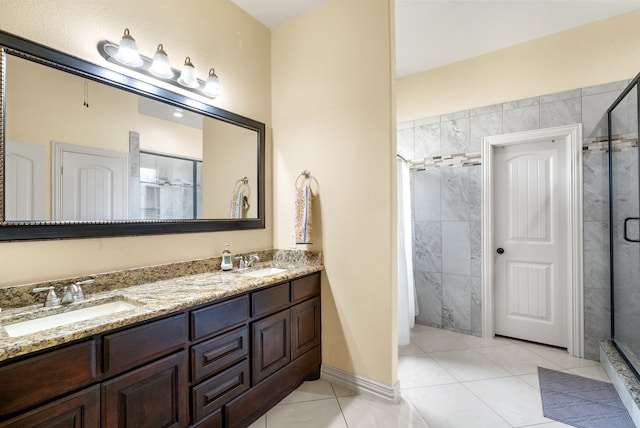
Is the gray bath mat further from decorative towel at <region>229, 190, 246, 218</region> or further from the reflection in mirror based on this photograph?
the reflection in mirror

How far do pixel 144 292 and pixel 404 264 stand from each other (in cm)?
214

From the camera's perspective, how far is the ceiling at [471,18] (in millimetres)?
2430

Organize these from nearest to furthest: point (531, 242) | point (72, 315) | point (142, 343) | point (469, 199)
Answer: point (142, 343) < point (72, 315) < point (531, 242) < point (469, 199)

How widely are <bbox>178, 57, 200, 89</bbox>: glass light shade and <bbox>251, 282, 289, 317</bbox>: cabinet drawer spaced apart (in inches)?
56.1

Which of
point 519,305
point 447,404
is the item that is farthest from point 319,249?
point 519,305

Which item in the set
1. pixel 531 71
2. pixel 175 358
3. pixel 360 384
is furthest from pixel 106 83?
pixel 531 71

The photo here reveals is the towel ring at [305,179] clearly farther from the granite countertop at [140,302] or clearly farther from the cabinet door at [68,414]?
the cabinet door at [68,414]

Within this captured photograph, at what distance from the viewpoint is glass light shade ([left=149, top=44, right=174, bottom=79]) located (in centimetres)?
177

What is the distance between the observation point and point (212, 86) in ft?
6.95

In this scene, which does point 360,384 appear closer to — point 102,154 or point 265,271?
point 265,271

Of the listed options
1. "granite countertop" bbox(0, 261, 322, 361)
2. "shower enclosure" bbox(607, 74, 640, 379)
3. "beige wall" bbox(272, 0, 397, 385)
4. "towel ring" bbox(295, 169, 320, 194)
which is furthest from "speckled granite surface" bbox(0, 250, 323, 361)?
"shower enclosure" bbox(607, 74, 640, 379)

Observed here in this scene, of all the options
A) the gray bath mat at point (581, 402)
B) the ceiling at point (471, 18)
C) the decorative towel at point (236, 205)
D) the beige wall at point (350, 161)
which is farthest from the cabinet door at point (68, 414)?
the ceiling at point (471, 18)

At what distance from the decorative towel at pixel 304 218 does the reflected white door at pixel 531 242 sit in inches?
82.9

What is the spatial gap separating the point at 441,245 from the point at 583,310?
129cm
